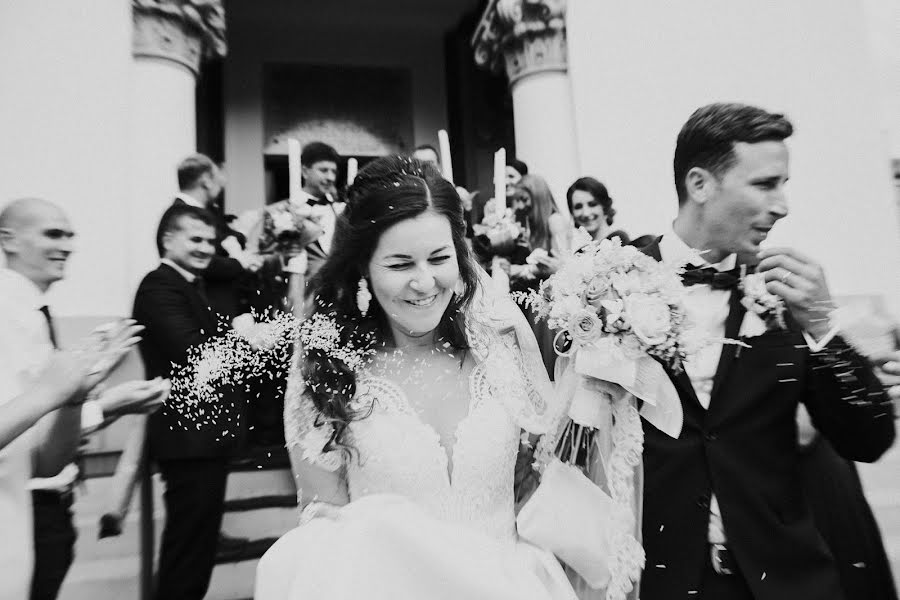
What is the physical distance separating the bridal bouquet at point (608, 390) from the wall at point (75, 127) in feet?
13.4

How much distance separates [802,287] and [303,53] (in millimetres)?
9114

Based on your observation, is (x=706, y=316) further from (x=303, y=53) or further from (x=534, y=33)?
(x=303, y=53)

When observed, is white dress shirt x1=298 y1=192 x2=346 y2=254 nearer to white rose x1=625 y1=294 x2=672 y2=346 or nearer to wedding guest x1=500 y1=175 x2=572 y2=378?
wedding guest x1=500 y1=175 x2=572 y2=378

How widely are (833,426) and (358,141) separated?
8652mm

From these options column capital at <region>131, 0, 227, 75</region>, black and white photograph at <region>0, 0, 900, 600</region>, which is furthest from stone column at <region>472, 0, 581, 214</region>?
column capital at <region>131, 0, 227, 75</region>

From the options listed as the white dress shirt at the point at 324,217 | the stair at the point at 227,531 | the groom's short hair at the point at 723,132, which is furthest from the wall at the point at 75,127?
the groom's short hair at the point at 723,132

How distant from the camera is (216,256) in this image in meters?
3.71

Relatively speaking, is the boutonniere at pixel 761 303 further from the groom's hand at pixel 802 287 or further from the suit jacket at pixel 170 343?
the suit jacket at pixel 170 343

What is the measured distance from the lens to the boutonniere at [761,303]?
1490 mm

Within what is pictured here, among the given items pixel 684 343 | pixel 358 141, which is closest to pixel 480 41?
pixel 358 141

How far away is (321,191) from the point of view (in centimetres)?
445

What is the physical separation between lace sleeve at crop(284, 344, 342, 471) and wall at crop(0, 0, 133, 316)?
354 centimetres

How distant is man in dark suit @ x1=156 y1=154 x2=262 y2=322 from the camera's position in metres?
3.71

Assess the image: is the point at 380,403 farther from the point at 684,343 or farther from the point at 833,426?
the point at 833,426
